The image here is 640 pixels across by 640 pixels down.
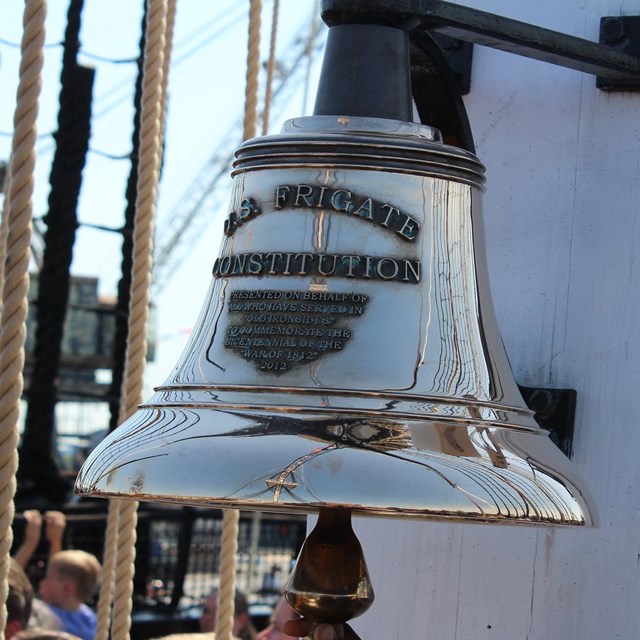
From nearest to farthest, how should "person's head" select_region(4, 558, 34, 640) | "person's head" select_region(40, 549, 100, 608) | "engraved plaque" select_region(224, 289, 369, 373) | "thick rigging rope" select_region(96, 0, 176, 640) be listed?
"engraved plaque" select_region(224, 289, 369, 373) < "thick rigging rope" select_region(96, 0, 176, 640) < "person's head" select_region(4, 558, 34, 640) < "person's head" select_region(40, 549, 100, 608)

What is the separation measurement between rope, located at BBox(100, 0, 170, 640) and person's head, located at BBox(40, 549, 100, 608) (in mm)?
2715

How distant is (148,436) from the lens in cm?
126

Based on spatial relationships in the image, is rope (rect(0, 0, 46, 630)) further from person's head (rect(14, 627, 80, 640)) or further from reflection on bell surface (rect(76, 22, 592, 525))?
person's head (rect(14, 627, 80, 640))

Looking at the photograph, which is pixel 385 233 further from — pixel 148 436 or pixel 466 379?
pixel 148 436

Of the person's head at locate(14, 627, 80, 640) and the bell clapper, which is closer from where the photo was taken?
the bell clapper

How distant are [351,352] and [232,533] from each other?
766mm

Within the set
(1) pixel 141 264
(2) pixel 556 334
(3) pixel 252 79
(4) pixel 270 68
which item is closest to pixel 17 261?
(1) pixel 141 264

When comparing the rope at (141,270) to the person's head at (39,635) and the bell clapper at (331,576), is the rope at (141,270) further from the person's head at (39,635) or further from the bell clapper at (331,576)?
the person's head at (39,635)

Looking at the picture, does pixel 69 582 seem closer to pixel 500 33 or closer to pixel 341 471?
pixel 500 33

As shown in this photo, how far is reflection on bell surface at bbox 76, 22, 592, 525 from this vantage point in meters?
1.17

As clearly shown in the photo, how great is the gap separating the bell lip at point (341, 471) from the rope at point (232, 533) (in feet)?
2.29

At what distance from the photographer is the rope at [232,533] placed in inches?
76.5

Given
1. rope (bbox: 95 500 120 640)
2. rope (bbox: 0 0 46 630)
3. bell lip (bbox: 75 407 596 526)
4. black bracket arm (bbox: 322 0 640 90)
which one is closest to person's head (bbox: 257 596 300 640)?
rope (bbox: 95 500 120 640)

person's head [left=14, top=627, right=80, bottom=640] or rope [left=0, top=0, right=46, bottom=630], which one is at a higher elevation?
Result: rope [left=0, top=0, right=46, bottom=630]
